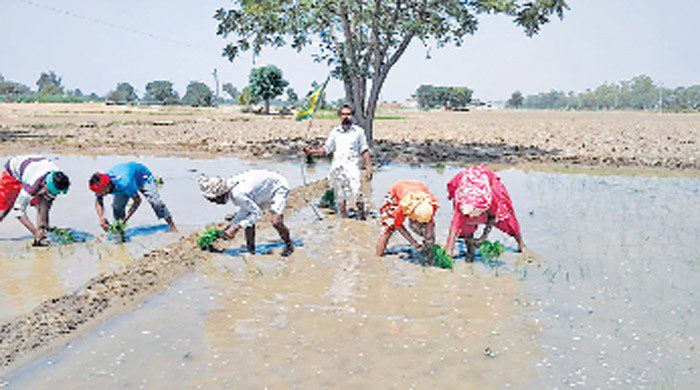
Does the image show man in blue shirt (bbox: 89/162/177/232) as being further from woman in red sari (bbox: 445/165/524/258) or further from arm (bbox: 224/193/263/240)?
woman in red sari (bbox: 445/165/524/258)

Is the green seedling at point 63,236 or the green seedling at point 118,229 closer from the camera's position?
the green seedling at point 63,236

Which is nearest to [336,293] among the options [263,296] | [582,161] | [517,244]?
[263,296]

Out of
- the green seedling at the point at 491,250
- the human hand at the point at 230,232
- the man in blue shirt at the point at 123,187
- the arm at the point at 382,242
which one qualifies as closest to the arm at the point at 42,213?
the man in blue shirt at the point at 123,187

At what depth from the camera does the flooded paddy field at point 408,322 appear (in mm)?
4727

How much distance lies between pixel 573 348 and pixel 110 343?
3791 millimetres

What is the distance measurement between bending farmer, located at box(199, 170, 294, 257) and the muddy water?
53.4 inches

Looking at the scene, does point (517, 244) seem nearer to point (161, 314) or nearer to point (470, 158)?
Answer: point (161, 314)

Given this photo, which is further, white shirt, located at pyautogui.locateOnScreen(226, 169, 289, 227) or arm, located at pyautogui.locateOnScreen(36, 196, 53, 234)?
arm, located at pyautogui.locateOnScreen(36, 196, 53, 234)

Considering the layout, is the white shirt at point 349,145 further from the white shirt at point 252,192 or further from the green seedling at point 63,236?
the green seedling at point 63,236

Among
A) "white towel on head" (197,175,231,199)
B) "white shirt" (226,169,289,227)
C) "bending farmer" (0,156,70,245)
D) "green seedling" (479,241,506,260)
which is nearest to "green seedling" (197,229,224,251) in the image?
"white shirt" (226,169,289,227)

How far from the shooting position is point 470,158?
67.1 feet

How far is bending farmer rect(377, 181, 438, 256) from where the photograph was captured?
718cm

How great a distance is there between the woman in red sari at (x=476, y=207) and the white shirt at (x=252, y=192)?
2.19 m

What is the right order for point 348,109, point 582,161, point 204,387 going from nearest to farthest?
1. point 204,387
2. point 348,109
3. point 582,161
